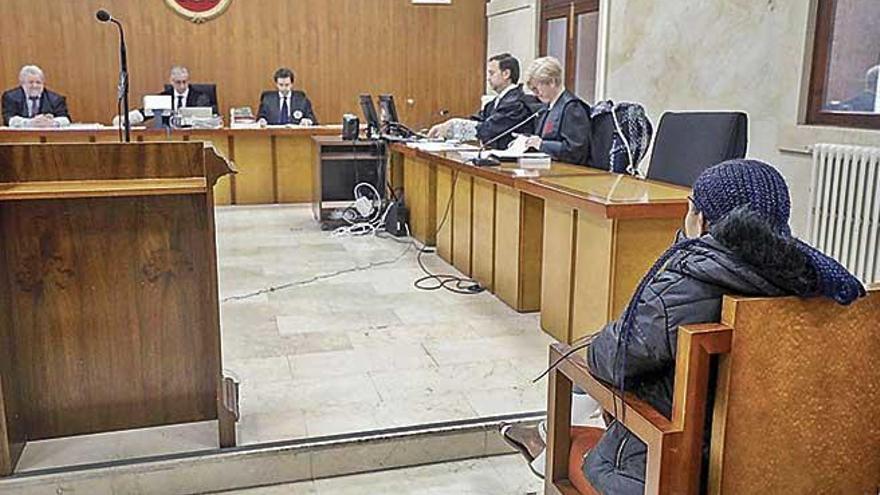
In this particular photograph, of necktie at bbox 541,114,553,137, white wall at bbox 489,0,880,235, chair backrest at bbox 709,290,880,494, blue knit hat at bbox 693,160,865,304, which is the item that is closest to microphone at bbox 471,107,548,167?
necktie at bbox 541,114,553,137

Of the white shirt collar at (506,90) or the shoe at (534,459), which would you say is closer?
the shoe at (534,459)

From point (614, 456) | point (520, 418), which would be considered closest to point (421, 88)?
point (520, 418)

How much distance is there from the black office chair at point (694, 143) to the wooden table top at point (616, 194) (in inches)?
5.1

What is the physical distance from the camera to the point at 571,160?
427cm

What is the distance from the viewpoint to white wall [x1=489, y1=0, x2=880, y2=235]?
454 cm

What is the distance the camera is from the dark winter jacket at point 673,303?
1290 millimetres

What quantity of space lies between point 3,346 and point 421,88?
776 cm

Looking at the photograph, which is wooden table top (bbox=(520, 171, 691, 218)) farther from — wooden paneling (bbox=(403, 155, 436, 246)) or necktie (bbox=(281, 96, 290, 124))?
necktie (bbox=(281, 96, 290, 124))

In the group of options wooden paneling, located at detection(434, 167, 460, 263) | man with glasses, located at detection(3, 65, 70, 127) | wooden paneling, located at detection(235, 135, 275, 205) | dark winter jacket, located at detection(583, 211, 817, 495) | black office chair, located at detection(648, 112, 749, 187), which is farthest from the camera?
wooden paneling, located at detection(235, 135, 275, 205)

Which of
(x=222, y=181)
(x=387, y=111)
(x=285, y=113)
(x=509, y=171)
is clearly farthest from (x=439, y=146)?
(x=285, y=113)

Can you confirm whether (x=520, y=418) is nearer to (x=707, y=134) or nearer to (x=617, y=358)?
(x=617, y=358)

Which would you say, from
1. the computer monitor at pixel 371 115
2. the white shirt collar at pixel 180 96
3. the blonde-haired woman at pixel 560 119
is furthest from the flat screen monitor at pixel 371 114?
the white shirt collar at pixel 180 96

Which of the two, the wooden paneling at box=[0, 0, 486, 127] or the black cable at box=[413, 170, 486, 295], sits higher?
the wooden paneling at box=[0, 0, 486, 127]

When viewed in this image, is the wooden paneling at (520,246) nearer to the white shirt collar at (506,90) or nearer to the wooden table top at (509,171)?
the wooden table top at (509,171)
